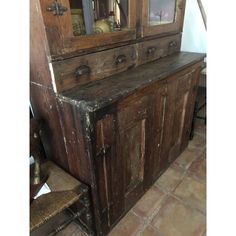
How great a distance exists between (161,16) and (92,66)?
0.69m

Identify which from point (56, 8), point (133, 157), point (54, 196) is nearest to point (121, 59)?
point (56, 8)

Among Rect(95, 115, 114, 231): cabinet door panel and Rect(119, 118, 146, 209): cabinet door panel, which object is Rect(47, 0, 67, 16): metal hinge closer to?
Rect(95, 115, 114, 231): cabinet door panel

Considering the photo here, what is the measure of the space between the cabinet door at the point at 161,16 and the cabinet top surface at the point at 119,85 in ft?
0.68

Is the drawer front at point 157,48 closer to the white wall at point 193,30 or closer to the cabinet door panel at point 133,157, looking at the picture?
the cabinet door panel at point 133,157

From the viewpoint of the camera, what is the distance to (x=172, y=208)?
1.42 metres

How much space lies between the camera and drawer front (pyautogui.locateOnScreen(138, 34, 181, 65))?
1.28 m

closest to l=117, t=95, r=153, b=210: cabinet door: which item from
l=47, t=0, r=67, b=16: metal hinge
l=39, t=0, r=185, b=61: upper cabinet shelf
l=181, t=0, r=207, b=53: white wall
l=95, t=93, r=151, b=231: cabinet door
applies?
l=95, t=93, r=151, b=231: cabinet door

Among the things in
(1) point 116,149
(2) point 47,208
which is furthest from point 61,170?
(1) point 116,149

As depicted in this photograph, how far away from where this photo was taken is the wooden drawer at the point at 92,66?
0.90 m

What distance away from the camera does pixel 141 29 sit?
1200 millimetres

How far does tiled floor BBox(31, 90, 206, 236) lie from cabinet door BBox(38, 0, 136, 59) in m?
1.08

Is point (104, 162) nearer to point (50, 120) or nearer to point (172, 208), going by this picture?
point (50, 120)

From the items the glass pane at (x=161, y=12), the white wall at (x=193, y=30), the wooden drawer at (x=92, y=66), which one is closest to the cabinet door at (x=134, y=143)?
the wooden drawer at (x=92, y=66)
